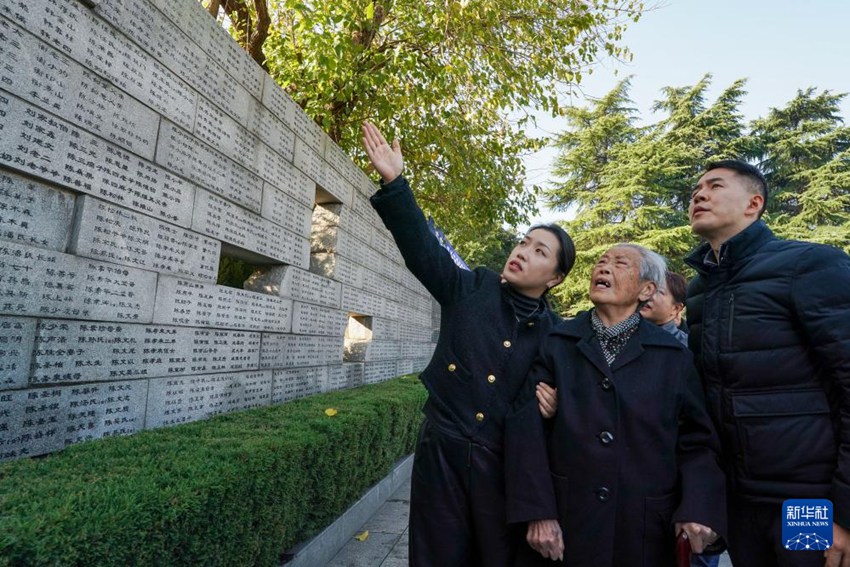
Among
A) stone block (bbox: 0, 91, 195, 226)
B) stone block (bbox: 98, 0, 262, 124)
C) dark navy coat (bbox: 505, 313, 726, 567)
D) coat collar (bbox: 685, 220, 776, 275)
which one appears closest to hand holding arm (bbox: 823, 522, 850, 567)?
dark navy coat (bbox: 505, 313, 726, 567)

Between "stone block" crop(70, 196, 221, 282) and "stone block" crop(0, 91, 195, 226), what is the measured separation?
69mm

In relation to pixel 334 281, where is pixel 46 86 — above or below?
above

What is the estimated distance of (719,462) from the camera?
6.34 feet

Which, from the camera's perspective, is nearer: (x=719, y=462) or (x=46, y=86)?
(x=719, y=462)

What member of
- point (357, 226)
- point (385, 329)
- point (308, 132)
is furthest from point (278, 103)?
point (385, 329)

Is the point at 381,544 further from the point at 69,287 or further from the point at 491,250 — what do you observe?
the point at 491,250

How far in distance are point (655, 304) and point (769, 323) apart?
1.63m

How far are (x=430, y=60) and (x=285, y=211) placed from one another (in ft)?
12.4

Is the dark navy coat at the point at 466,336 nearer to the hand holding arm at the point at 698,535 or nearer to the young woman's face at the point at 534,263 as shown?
the young woman's face at the point at 534,263

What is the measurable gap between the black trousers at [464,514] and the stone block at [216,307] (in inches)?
84.2

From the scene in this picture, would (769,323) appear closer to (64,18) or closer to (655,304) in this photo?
(655,304)

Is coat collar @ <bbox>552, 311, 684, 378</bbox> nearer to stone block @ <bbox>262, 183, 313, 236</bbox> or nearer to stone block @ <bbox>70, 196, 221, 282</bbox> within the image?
stone block @ <bbox>70, 196, 221, 282</bbox>

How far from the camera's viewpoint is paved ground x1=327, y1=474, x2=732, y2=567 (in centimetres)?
371

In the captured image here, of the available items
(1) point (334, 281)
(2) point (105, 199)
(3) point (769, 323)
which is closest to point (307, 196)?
(1) point (334, 281)
